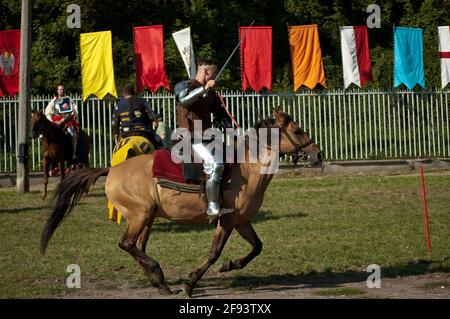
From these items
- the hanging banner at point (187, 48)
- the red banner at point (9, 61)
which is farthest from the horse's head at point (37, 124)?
the hanging banner at point (187, 48)

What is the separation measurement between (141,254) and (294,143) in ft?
7.68

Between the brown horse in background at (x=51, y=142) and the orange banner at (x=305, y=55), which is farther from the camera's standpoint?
the orange banner at (x=305, y=55)

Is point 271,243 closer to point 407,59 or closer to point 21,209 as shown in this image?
point 21,209

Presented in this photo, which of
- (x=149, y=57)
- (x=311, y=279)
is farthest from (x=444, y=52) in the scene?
(x=311, y=279)

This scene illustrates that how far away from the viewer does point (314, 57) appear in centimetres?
2577

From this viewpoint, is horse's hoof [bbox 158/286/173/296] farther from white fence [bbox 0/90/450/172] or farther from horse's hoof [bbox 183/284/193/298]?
white fence [bbox 0/90/450/172]

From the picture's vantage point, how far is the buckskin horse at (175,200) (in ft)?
36.3

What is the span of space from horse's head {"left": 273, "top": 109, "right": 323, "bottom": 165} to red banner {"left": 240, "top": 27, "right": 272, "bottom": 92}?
13.7 meters

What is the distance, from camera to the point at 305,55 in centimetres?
2569

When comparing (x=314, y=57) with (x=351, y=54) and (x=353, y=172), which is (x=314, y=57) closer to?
(x=351, y=54)

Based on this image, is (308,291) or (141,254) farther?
(141,254)

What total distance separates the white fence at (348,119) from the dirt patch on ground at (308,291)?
578 inches

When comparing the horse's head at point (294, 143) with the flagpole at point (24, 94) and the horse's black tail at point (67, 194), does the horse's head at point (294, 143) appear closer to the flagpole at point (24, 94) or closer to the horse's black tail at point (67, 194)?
the horse's black tail at point (67, 194)

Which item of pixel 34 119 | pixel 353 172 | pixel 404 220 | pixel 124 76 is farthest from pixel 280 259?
pixel 124 76
